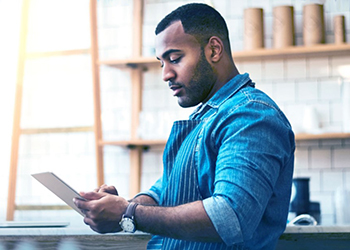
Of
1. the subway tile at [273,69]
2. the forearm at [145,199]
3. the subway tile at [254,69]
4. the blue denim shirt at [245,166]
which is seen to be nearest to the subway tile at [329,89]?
the subway tile at [273,69]

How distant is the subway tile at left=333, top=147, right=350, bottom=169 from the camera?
154 inches

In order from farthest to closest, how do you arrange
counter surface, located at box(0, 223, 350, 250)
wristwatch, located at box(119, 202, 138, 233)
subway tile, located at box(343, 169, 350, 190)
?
subway tile, located at box(343, 169, 350, 190) < counter surface, located at box(0, 223, 350, 250) < wristwatch, located at box(119, 202, 138, 233)

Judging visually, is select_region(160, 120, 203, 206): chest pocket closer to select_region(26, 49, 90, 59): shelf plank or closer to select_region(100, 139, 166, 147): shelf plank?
select_region(100, 139, 166, 147): shelf plank

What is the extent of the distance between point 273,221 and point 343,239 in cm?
64

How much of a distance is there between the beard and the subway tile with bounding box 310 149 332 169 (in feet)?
8.47

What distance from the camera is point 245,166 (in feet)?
4.05

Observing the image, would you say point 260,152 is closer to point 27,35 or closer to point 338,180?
point 338,180

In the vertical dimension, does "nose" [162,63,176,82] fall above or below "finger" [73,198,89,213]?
above

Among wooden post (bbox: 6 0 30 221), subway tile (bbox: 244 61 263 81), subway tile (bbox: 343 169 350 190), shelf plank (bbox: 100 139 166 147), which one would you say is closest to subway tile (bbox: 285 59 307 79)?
subway tile (bbox: 244 61 263 81)

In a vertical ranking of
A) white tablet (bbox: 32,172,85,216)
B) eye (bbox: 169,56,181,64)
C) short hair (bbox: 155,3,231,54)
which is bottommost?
white tablet (bbox: 32,172,85,216)

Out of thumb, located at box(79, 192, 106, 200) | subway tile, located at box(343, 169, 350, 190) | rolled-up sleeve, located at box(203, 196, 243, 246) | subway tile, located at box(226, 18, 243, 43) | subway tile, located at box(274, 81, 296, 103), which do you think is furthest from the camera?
subway tile, located at box(226, 18, 243, 43)

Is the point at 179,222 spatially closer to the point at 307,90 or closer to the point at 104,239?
the point at 104,239

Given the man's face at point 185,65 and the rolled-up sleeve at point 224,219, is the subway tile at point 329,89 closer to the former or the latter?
the man's face at point 185,65

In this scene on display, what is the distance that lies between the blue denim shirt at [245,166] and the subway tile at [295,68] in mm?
2623
